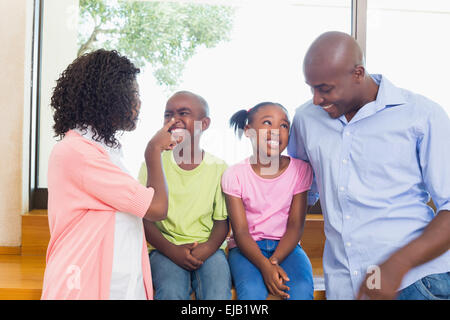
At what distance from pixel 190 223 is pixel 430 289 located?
2.87 ft

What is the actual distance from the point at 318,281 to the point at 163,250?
704 millimetres

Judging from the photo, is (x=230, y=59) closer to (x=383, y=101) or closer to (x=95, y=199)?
(x=383, y=101)

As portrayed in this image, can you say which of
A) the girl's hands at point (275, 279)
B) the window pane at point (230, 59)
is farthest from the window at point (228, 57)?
the girl's hands at point (275, 279)

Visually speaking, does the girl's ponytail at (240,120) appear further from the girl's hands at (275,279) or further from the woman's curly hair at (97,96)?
the girl's hands at (275,279)

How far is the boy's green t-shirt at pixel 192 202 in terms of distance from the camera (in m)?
1.64

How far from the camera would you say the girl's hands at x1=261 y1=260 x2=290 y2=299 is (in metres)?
1.42

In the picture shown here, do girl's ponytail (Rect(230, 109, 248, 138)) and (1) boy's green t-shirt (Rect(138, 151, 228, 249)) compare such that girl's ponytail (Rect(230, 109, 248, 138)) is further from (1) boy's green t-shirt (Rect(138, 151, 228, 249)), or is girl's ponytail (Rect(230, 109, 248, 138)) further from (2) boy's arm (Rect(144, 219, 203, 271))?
(2) boy's arm (Rect(144, 219, 203, 271))

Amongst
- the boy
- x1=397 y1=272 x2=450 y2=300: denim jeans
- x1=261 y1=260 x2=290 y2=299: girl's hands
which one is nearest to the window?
the boy

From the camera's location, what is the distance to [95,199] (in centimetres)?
132

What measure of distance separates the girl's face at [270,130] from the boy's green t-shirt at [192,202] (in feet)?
0.67

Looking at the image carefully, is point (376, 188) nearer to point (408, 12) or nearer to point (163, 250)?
point (163, 250)

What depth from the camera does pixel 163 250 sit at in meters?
1.57

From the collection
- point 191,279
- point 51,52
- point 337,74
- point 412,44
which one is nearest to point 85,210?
point 191,279

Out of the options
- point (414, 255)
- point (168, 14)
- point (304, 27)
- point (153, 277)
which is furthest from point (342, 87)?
point (168, 14)
